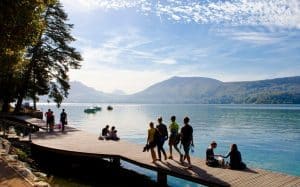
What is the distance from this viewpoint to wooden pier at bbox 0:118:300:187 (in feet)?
47.3

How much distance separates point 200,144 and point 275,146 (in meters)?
9.65

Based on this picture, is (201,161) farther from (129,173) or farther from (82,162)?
(82,162)

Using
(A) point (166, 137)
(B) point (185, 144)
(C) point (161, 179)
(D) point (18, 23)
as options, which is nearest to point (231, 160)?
(B) point (185, 144)

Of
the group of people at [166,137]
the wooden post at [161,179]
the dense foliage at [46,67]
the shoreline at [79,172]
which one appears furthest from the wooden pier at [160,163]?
the dense foliage at [46,67]

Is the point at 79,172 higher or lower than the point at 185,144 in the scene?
lower

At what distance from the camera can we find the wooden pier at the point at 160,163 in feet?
47.3

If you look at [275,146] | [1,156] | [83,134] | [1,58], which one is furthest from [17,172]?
[275,146]

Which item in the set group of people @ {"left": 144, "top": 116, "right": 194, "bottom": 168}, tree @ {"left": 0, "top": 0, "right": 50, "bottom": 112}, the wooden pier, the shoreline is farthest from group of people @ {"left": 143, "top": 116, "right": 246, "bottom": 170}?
tree @ {"left": 0, "top": 0, "right": 50, "bottom": 112}

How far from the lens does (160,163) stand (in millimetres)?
17812

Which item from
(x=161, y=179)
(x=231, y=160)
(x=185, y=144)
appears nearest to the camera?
(x=185, y=144)

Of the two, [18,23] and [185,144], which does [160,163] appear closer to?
[185,144]

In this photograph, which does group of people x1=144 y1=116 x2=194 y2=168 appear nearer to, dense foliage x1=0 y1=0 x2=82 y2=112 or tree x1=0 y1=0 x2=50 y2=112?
tree x1=0 y1=0 x2=50 y2=112

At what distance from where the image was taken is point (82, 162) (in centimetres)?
2430

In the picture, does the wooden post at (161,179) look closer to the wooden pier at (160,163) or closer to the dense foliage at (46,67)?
the wooden pier at (160,163)
